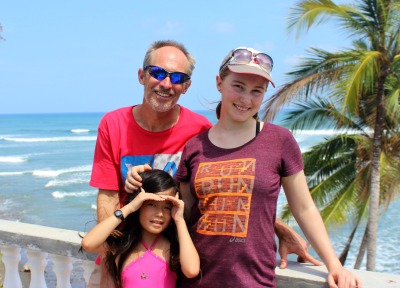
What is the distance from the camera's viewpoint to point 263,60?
2.36 m

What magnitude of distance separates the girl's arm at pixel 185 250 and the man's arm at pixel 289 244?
18.4 inches

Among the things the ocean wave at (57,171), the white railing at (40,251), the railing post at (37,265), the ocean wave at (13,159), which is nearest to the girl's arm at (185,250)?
the white railing at (40,251)

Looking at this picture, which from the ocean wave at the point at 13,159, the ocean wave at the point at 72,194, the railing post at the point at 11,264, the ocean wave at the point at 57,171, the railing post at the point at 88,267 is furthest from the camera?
the ocean wave at the point at 13,159

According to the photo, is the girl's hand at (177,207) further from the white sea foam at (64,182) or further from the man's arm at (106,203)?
the white sea foam at (64,182)

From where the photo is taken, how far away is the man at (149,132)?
2.68 metres

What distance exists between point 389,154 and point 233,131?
10.2 metres

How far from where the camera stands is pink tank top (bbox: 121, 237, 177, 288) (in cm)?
248

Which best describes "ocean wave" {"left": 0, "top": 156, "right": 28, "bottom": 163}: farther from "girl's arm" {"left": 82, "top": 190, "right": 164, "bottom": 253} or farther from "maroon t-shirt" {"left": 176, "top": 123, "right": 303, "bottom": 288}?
"maroon t-shirt" {"left": 176, "top": 123, "right": 303, "bottom": 288}

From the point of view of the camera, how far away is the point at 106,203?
8.75 feet

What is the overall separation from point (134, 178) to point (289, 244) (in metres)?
0.84

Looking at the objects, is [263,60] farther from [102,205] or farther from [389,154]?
[389,154]

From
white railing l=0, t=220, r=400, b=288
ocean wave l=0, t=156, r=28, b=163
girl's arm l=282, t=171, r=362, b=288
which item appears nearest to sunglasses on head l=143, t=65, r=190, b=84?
girl's arm l=282, t=171, r=362, b=288

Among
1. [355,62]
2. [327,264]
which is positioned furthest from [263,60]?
[355,62]

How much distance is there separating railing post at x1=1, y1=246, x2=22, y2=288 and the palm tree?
23.8 ft
